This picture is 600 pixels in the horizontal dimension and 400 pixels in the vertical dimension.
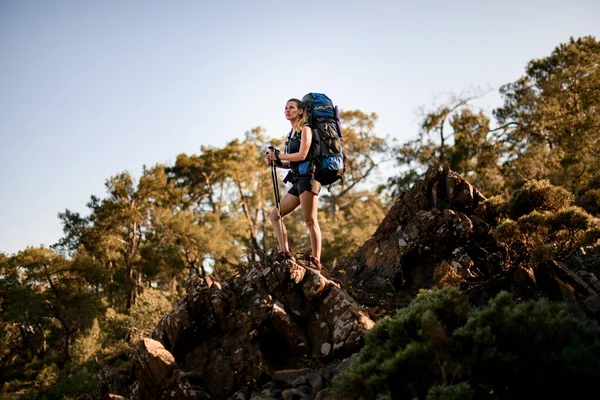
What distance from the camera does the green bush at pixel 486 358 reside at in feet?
17.4

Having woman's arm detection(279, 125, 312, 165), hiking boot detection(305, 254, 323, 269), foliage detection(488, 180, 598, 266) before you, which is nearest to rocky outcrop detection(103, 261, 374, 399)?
hiking boot detection(305, 254, 323, 269)

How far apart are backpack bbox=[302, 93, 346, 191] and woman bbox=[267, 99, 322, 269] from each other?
14 cm

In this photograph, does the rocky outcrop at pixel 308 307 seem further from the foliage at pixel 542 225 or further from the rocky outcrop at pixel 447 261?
the foliage at pixel 542 225

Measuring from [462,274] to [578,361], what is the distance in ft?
12.2

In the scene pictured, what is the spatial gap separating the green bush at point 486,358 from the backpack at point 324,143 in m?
3.13

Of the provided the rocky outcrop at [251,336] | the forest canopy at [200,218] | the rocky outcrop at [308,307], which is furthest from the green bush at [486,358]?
the forest canopy at [200,218]

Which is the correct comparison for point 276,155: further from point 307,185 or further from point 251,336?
point 251,336

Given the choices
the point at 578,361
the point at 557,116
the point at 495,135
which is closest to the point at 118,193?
the point at 495,135

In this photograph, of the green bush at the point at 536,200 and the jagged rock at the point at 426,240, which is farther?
the jagged rock at the point at 426,240

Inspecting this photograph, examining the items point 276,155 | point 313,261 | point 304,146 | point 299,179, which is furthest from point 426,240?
point 276,155

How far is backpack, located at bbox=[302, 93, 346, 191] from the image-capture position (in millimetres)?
8641

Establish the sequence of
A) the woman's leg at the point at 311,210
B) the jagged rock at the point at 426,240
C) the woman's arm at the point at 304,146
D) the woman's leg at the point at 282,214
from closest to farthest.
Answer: the woman's arm at the point at 304,146 → the woman's leg at the point at 311,210 → the woman's leg at the point at 282,214 → the jagged rock at the point at 426,240

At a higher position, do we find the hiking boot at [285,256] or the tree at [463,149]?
the tree at [463,149]

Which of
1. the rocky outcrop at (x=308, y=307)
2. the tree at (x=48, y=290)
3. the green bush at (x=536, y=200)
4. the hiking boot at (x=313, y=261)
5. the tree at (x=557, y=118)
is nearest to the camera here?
the rocky outcrop at (x=308, y=307)
